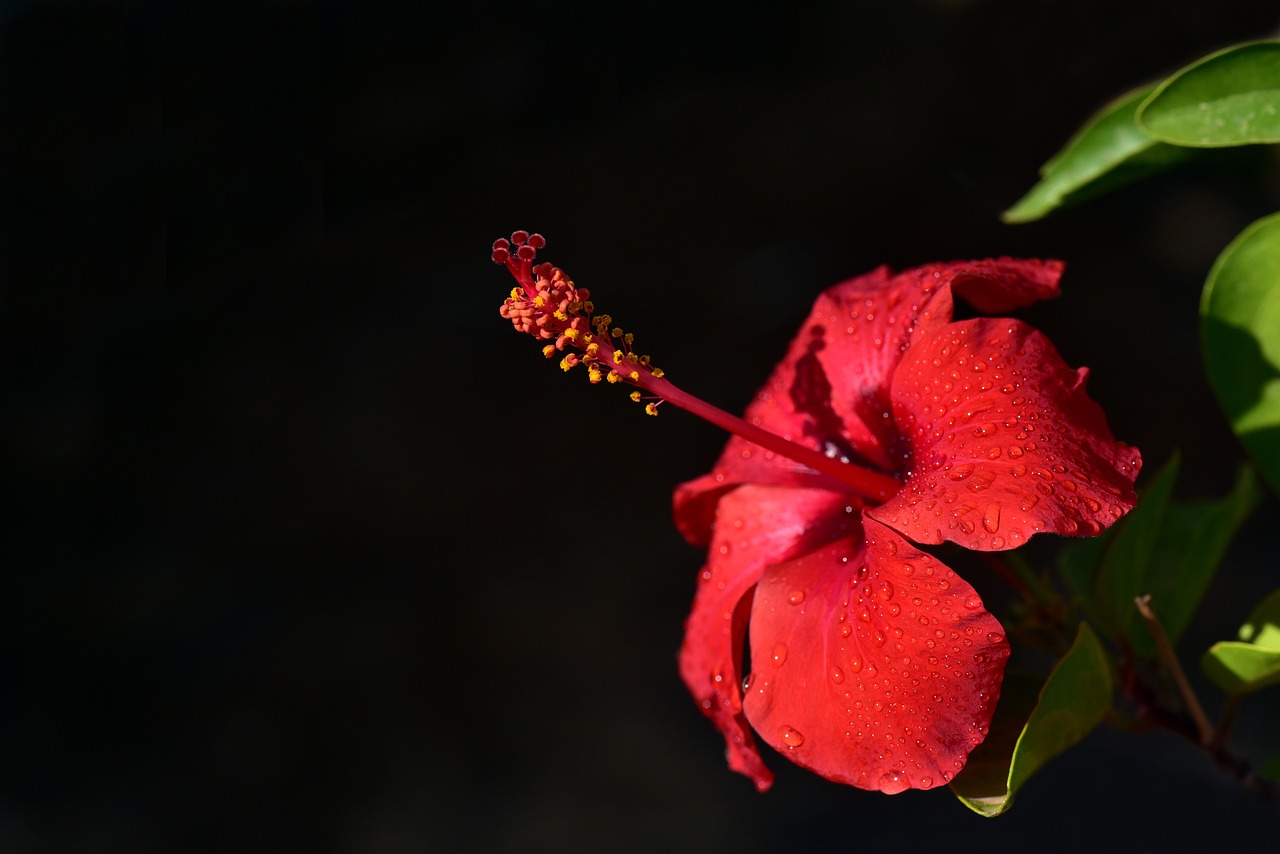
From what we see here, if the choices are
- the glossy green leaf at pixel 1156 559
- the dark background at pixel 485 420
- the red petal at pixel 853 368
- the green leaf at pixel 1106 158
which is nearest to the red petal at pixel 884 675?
the red petal at pixel 853 368

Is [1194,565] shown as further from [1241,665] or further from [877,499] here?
[877,499]

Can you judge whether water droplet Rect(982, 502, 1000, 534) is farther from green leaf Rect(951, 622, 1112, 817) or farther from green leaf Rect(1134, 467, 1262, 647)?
green leaf Rect(1134, 467, 1262, 647)

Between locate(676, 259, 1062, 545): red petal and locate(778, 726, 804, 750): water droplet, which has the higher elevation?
locate(676, 259, 1062, 545): red petal

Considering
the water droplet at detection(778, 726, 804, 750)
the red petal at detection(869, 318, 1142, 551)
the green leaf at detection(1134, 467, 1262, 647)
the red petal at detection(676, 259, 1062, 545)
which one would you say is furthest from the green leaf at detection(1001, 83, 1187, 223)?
the water droplet at detection(778, 726, 804, 750)

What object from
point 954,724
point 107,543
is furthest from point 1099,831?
point 107,543

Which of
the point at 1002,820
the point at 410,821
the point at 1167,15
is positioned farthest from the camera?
the point at 410,821

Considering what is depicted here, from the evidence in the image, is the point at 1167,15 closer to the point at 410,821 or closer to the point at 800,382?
the point at 800,382

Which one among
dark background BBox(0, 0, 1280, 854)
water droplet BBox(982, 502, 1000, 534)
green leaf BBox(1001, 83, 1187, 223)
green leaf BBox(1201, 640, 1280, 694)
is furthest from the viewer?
dark background BBox(0, 0, 1280, 854)
